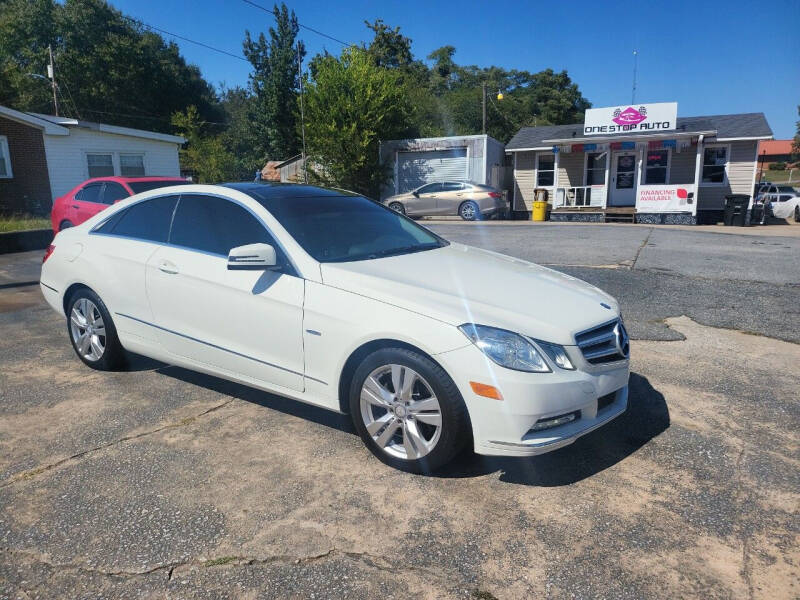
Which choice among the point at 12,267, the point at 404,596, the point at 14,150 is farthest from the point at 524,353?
the point at 14,150

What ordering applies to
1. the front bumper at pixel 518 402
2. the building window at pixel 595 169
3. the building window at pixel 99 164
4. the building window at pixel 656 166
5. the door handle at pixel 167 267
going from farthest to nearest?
the building window at pixel 595 169, the building window at pixel 656 166, the building window at pixel 99 164, the door handle at pixel 167 267, the front bumper at pixel 518 402

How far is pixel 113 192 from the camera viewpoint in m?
10.7

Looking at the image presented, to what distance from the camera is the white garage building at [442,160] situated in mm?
24672

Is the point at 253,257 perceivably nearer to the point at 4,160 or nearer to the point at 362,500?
the point at 362,500

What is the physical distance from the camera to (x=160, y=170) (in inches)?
923

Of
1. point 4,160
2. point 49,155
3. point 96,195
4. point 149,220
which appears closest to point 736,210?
point 96,195

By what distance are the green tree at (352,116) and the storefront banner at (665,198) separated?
11610 mm

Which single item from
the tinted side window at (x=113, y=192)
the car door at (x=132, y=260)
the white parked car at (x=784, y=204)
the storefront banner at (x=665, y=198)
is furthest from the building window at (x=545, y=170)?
the car door at (x=132, y=260)

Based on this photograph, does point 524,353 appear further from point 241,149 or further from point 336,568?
point 241,149

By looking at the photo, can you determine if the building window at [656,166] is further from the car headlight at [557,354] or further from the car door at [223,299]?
the car headlight at [557,354]

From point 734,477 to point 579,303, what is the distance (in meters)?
1.24

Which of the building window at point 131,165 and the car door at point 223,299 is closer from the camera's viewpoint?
the car door at point 223,299

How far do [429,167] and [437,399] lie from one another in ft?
79.1

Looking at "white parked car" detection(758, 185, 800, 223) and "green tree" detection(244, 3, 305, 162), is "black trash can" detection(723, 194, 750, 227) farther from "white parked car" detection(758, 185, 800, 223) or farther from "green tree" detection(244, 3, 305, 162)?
"green tree" detection(244, 3, 305, 162)
